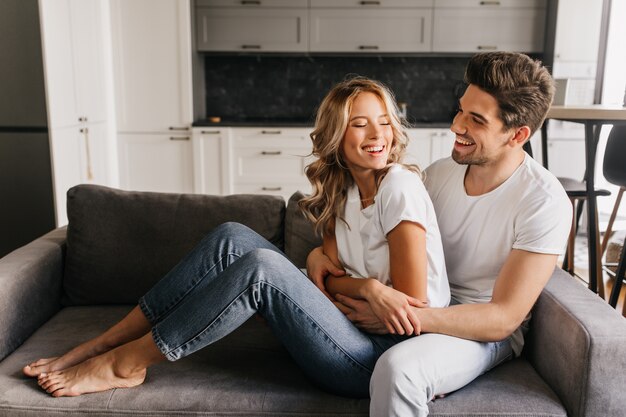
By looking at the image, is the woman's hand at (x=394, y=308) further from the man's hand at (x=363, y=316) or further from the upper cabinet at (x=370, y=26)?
the upper cabinet at (x=370, y=26)

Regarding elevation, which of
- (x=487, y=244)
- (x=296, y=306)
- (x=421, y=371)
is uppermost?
(x=487, y=244)

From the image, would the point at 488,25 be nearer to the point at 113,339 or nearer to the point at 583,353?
the point at 583,353

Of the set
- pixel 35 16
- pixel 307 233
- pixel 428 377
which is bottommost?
pixel 428 377

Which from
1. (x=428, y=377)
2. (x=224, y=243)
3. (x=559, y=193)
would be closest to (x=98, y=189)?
(x=224, y=243)

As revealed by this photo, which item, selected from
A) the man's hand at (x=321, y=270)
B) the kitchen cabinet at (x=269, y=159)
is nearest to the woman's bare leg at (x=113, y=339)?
the man's hand at (x=321, y=270)

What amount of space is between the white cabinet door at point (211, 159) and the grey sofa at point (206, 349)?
8.43ft

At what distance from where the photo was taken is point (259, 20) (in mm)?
4645

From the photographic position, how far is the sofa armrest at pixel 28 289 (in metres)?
1.64

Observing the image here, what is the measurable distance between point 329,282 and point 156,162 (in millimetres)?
3390

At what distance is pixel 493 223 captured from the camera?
59.4 inches

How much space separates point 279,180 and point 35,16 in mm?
2055

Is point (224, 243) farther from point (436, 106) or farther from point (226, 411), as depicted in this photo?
point (436, 106)

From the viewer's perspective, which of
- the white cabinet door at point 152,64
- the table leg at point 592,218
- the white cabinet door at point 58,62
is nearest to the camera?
the table leg at point 592,218

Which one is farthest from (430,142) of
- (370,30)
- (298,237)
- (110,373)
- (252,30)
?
(110,373)
